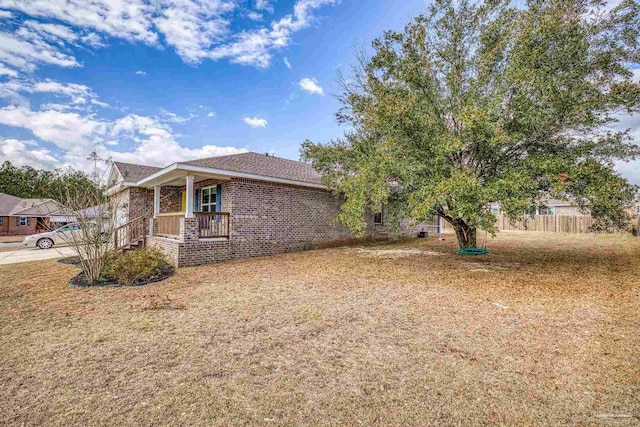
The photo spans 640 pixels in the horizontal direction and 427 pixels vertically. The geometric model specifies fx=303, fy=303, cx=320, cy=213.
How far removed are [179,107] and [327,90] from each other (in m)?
8.39

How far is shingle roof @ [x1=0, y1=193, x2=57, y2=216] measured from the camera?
30.2m

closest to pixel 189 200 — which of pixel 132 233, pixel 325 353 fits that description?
pixel 132 233

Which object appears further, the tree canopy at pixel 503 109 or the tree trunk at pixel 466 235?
the tree trunk at pixel 466 235

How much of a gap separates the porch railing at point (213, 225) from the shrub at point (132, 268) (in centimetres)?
218

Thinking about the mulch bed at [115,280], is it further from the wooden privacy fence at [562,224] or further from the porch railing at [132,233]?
the wooden privacy fence at [562,224]

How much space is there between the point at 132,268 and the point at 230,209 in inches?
151

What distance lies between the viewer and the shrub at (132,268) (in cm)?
712

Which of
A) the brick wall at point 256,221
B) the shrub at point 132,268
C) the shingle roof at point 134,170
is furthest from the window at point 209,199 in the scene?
the shrub at point 132,268

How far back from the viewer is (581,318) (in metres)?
4.42

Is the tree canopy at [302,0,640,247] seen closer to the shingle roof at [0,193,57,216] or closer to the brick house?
the brick house

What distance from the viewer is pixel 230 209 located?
10508mm

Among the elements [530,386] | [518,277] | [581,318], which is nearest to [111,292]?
[530,386]

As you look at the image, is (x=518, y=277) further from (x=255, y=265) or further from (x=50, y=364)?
(x=50, y=364)

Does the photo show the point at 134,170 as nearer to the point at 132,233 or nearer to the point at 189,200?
the point at 132,233
